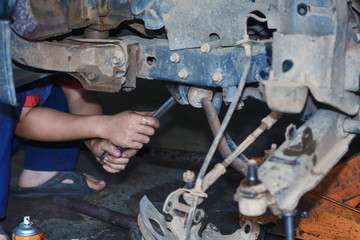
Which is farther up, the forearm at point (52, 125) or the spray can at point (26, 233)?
the forearm at point (52, 125)

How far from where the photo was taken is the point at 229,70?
173cm

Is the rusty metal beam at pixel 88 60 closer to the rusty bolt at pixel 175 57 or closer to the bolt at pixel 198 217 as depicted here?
the rusty bolt at pixel 175 57

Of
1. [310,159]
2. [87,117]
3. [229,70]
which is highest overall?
[229,70]

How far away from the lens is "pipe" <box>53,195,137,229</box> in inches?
87.9

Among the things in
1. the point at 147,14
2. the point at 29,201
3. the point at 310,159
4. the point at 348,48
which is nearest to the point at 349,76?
the point at 348,48

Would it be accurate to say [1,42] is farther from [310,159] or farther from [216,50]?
[310,159]

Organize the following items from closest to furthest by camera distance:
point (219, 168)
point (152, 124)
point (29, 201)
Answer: point (219, 168) < point (152, 124) < point (29, 201)

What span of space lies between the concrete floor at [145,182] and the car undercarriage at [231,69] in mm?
481

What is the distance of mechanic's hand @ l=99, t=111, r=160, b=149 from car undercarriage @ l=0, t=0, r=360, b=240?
13 cm

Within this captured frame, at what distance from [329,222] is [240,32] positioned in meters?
0.74

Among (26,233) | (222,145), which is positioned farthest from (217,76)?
(26,233)

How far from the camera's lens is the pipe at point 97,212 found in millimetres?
2232

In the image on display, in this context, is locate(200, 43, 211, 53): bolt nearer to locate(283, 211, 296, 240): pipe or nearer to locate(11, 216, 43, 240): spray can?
locate(283, 211, 296, 240): pipe

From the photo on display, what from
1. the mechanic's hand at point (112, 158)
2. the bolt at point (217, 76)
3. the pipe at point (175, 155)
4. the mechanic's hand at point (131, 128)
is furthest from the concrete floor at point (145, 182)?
the bolt at point (217, 76)
